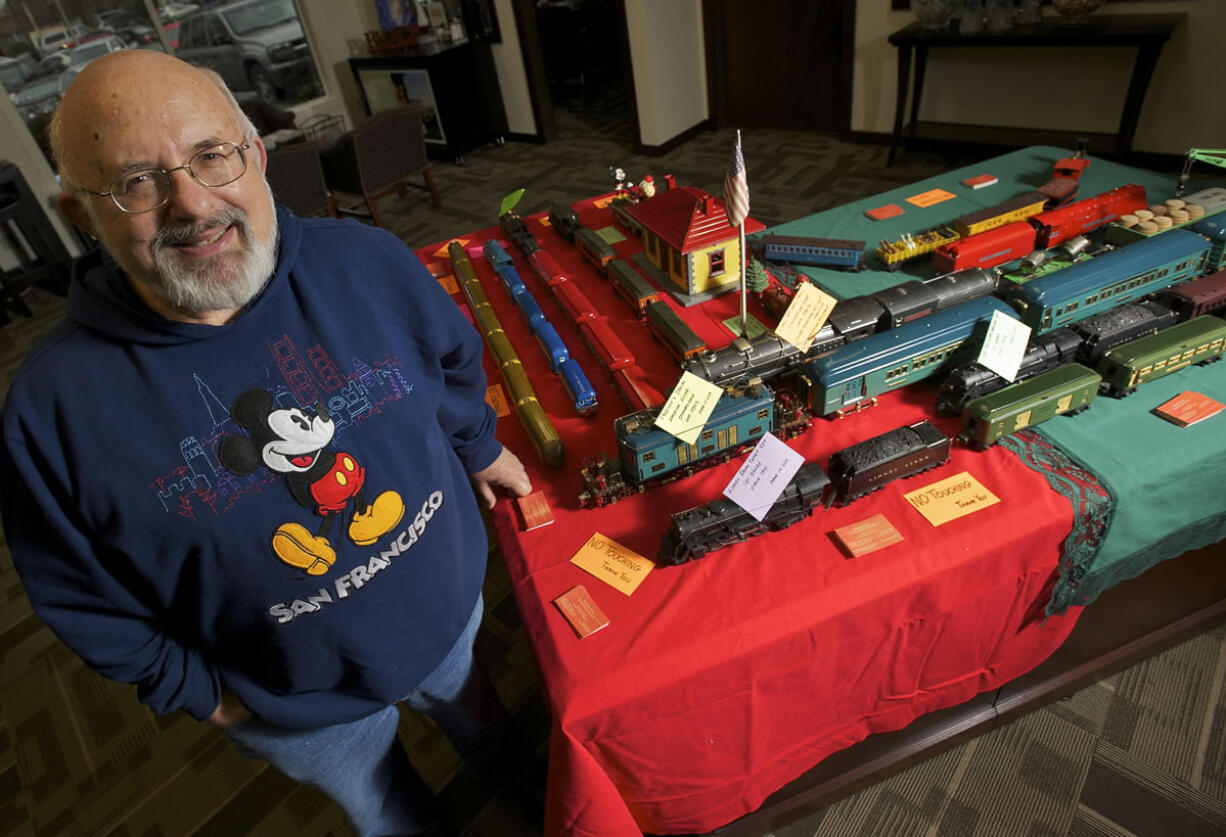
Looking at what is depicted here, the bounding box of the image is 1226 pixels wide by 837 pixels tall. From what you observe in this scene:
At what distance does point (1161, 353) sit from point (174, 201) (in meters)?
2.59

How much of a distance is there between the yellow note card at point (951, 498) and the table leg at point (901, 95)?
5252 mm

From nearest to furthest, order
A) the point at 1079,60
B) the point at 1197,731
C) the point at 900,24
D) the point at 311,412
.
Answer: the point at 311,412
the point at 1197,731
the point at 1079,60
the point at 900,24

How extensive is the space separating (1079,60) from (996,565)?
19.1ft

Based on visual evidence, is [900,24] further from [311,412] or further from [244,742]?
[244,742]

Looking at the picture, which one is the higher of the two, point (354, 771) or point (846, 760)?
point (354, 771)

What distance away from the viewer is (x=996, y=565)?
66.9 inches

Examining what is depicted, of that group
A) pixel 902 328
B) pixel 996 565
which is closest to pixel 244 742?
pixel 996 565

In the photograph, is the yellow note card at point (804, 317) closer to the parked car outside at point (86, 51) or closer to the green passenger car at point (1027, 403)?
the green passenger car at point (1027, 403)

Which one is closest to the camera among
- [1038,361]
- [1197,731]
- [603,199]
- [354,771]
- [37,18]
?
[354,771]

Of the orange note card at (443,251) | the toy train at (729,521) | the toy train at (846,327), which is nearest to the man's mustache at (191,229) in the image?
the toy train at (729,521)

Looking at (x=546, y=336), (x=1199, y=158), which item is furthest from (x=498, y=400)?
(x=1199, y=158)

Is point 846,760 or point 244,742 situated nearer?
point 244,742

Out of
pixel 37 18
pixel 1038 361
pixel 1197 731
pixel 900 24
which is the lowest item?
pixel 1197 731

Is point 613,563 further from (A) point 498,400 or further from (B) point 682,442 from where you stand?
(A) point 498,400
